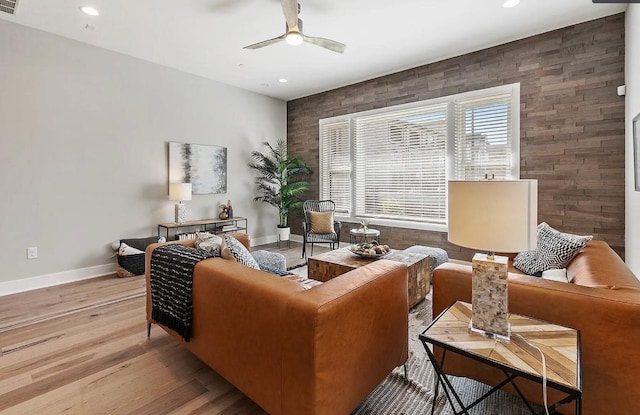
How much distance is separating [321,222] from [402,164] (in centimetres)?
163

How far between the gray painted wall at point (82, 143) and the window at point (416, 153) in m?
2.43

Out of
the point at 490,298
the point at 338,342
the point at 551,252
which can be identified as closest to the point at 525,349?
the point at 490,298

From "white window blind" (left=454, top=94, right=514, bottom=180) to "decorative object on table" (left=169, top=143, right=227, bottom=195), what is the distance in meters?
3.86

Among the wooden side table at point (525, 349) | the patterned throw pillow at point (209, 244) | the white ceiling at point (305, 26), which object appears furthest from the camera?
the white ceiling at point (305, 26)

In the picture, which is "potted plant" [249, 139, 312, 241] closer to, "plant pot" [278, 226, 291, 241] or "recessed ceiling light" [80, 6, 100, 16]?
"plant pot" [278, 226, 291, 241]

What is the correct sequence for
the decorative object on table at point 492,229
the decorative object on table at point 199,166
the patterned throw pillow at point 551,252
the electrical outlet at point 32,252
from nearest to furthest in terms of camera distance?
the decorative object on table at point 492,229 < the patterned throw pillow at point 551,252 < the electrical outlet at point 32,252 < the decorative object on table at point 199,166

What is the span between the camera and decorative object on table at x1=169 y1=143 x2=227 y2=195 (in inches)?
185

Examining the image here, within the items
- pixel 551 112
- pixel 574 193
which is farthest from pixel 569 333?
pixel 551 112

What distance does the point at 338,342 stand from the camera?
4.17 feet

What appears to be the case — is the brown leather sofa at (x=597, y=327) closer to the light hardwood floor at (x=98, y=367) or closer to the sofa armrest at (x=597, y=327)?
the sofa armrest at (x=597, y=327)

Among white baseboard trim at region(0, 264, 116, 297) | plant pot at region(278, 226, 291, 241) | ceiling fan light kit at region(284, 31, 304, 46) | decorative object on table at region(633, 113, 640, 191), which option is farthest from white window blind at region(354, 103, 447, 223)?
white baseboard trim at region(0, 264, 116, 297)

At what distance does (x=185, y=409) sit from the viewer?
1.63 m

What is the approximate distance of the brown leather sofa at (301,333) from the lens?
121cm

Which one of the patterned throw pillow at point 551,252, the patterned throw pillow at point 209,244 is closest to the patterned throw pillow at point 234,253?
the patterned throw pillow at point 209,244
